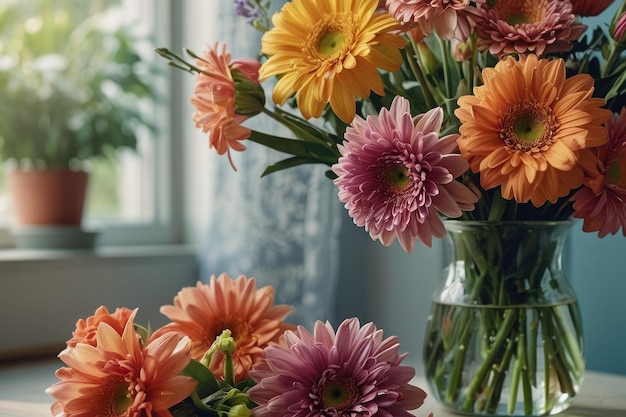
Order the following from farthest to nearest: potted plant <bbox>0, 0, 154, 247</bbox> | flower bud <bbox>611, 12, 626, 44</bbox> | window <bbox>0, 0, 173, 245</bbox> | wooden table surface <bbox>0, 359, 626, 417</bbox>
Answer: window <bbox>0, 0, 173, 245</bbox>
potted plant <bbox>0, 0, 154, 247</bbox>
wooden table surface <bbox>0, 359, 626, 417</bbox>
flower bud <bbox>611, 12, 626, 44</bbox>

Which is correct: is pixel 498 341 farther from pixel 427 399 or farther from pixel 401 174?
pixel 401 174

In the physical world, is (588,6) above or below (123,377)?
above

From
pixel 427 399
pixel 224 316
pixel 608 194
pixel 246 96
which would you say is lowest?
pixel 427 399

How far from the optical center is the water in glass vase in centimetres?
86

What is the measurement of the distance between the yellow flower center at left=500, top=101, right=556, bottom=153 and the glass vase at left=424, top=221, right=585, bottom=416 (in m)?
0.16

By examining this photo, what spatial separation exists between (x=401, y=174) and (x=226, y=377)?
236 mm

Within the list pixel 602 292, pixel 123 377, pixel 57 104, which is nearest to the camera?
pixel 123 377

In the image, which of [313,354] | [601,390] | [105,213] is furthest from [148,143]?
[313,354]

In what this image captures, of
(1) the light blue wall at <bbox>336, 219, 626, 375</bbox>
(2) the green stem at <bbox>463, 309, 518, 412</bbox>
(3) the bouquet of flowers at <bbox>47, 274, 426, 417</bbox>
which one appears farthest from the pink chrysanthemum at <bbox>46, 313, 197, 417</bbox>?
(1) the light blue wall at <bbox>336, 219, 626, 375</bbox>

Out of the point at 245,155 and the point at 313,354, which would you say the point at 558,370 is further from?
the point at 245,155

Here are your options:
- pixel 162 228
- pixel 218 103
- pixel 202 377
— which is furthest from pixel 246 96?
pixel 162 228

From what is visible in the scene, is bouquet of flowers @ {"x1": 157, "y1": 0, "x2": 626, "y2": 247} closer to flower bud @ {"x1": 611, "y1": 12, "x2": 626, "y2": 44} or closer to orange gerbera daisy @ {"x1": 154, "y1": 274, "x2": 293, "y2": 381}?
flower bud @ {"x1": 611, "y1": 12, "x2": 626, "y2": 44}

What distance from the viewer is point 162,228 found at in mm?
1978

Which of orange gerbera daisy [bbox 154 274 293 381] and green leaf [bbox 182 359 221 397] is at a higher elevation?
orange gerbera daisy [bbox 154 274 293 381]
